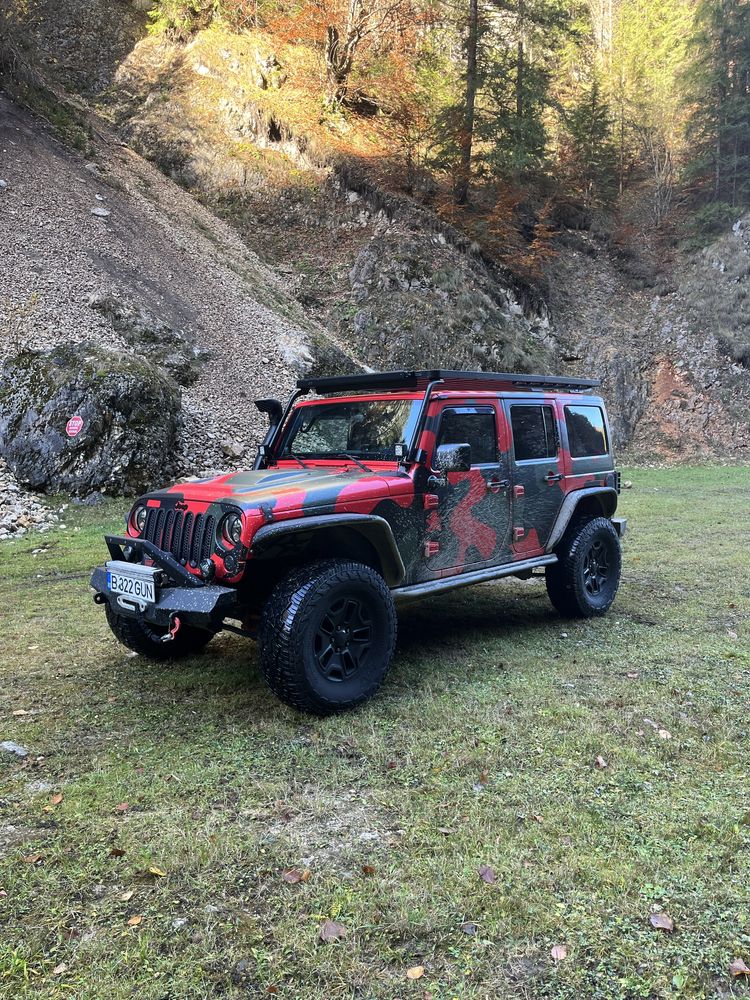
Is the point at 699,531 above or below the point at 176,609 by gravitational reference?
below

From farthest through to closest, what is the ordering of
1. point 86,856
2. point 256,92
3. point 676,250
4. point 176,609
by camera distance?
point 676,250, point 256,92, point 176,609, point 86,856

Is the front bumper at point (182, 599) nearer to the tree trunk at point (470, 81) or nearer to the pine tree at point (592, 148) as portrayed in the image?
the tree trunk at point (470, 81)

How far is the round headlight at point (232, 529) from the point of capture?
13.1 feet

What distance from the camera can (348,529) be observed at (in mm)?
4508

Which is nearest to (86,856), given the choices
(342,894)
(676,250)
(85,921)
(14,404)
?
(85,921)

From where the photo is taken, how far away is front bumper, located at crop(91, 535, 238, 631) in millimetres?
3838

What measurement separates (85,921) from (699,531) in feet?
32.1

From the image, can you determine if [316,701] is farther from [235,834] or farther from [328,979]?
[328,979]

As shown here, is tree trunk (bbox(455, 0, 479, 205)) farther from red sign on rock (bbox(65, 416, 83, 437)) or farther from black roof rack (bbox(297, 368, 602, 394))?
black roof rack (bbox(297, 368, 602, 394))

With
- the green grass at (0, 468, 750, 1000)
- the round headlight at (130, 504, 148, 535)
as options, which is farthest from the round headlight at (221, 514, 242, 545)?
the green grass at (0, 468, 750, 1000)

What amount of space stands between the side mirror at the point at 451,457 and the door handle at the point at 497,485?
1.90 ft

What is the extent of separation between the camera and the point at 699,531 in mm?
10172

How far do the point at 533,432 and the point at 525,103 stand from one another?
2099 centimetres

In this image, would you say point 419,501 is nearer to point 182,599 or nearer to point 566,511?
point 182,599
